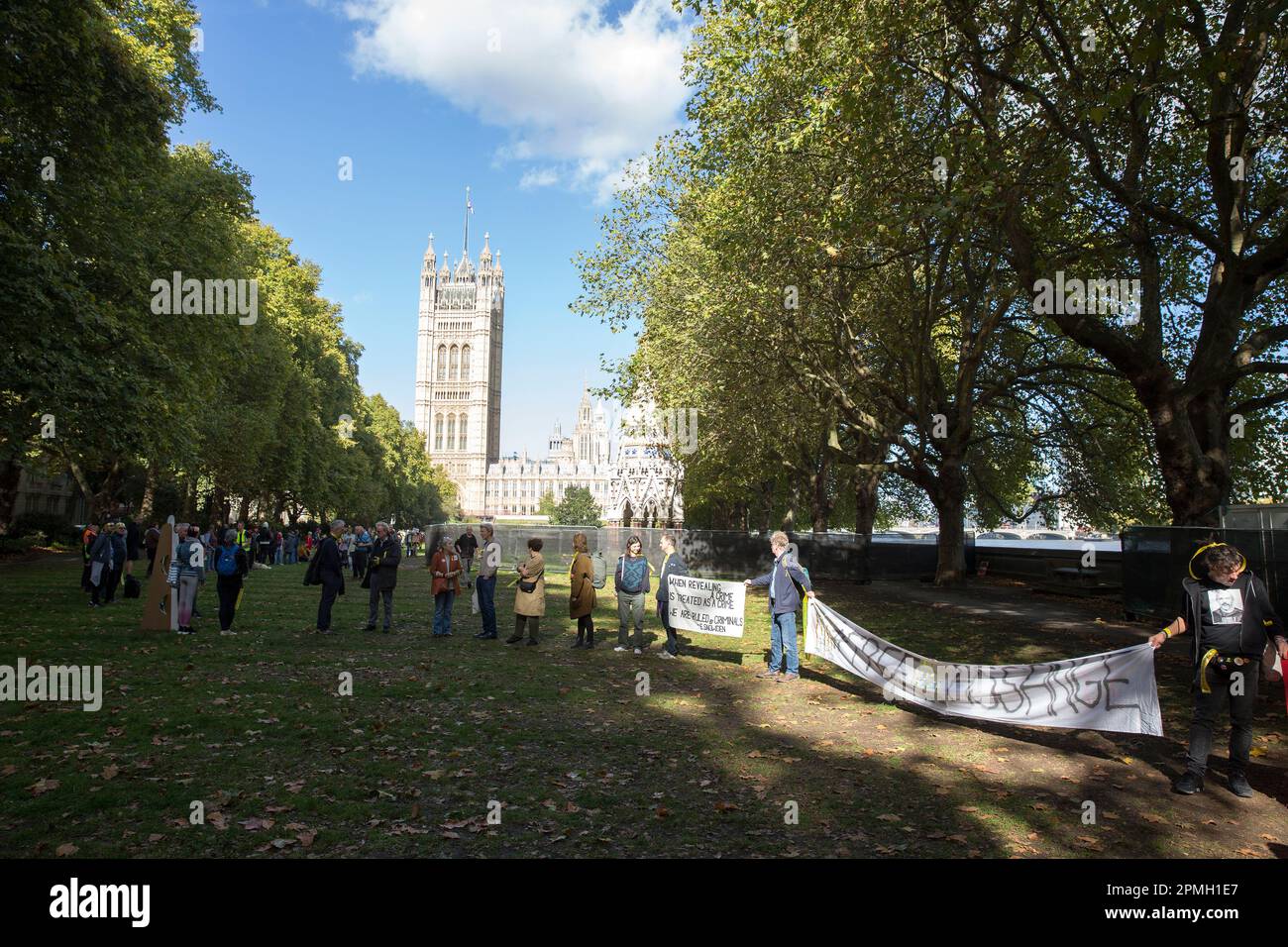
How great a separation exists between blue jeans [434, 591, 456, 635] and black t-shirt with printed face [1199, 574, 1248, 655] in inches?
452

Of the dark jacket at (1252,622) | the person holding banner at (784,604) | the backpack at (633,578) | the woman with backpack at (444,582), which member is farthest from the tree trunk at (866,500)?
the dark jacket at (1252,622)

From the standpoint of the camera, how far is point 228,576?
13430mm

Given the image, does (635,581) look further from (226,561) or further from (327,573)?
(226,561)

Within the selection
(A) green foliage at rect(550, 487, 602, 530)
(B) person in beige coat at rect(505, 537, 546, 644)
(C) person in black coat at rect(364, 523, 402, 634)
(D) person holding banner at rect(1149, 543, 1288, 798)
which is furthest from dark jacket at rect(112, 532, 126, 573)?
(A) green foliage at rect(550, 487, 602, 530)

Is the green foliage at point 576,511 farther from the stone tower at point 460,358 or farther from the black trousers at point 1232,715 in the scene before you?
the black trousers at point 1232,715

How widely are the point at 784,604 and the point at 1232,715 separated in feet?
18.3

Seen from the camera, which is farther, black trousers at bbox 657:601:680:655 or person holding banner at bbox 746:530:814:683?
black trousers at bbox 657:601:680:655

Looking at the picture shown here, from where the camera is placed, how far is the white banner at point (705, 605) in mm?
12984

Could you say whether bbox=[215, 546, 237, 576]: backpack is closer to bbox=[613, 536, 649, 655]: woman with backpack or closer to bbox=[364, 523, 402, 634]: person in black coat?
bbox=[364, 523, 402, 634]: person in black coat

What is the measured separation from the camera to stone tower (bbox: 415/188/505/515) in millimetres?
184750

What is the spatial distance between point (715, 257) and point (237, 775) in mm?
20628

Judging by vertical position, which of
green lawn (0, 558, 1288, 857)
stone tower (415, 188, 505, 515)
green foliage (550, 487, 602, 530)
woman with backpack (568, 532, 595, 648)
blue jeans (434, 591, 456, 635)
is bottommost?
green lawn (0, 558, 1288, 857)

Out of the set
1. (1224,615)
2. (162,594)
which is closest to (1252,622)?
(1224,615)
